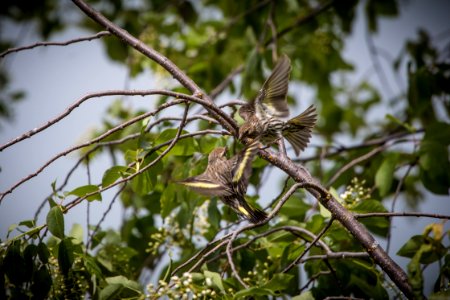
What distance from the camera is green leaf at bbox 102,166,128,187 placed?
2248 millimetres

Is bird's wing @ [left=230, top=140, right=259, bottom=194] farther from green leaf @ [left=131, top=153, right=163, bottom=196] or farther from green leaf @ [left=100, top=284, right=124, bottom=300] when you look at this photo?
green leaf @ [left=100, top=284, right=124, bottom=300]

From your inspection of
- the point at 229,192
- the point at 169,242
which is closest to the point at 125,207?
the point at 169,242

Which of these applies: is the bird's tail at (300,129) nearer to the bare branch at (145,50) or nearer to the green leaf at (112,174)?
the bare branch at (145,50)

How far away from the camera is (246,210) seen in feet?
7.55

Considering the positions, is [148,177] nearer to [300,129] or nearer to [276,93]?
[276,93]

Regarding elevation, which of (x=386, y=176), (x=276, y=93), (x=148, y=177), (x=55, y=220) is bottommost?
(x=55, y=220)

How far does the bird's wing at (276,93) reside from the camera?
2.43 m

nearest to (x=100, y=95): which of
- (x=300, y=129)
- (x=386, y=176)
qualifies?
(x=300, y=129)

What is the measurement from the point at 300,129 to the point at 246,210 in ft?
2.77

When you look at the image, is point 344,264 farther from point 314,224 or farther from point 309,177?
point 309,177

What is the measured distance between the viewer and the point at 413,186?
5.82 meters

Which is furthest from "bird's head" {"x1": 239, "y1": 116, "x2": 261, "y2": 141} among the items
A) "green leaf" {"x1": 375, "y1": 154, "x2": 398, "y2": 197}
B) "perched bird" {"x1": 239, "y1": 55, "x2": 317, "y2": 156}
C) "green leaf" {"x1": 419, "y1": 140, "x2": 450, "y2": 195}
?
"green leaf" {"x1": 419, "y1": 140, "x2": 450, "y2": 195}

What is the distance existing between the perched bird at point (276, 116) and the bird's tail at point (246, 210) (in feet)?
1.17

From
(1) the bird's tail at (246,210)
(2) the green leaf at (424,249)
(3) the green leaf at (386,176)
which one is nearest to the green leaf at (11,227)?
(1) the bird's tail at (246,210)
